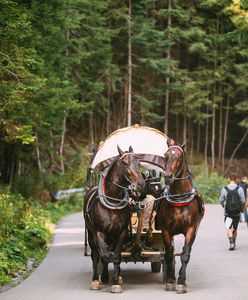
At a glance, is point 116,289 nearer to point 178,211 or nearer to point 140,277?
point 178,211

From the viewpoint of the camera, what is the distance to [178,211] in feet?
35.8

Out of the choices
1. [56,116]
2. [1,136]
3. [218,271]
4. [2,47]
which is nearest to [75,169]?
[56,116]

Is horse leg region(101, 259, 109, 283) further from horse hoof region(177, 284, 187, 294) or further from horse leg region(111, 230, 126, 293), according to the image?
horse hoof region(177, 284, 187, 294)

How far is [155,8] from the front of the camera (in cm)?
5322

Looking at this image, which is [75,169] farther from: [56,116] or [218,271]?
[218,271]

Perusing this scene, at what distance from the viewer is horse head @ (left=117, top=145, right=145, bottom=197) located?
34.0 feet

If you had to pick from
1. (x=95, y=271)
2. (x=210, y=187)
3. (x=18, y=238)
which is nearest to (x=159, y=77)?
(x=210, y=187)

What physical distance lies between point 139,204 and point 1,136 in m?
13.7

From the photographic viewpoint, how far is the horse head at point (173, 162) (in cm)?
1045

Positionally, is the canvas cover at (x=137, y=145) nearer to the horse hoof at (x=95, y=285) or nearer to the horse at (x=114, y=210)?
the horse at (x=114, y=210)

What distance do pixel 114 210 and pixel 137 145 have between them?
2534mm

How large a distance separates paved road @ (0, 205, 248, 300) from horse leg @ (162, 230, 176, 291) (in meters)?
0.17

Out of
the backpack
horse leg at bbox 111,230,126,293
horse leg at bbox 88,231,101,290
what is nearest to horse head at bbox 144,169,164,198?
horse leg at bbox 111,230,126,293

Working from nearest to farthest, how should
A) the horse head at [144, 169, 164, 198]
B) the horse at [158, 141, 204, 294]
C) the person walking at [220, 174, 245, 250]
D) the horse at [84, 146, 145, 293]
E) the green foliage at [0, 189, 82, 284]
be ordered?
1. the horse at [84, 146, 145, 293]
2. the horse at [158, 141, 204, 294]
3. the horse head at [144, 169, 164, 198]
4. the green foliage at [0, 189, 82, 284]
5. the person walking at [220, 174, 245, 250]
